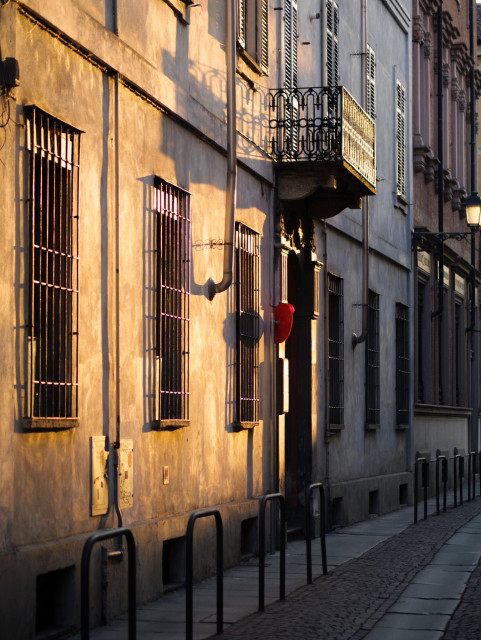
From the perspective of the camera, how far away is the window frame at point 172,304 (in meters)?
12.3

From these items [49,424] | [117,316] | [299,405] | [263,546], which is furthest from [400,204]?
[49,424]

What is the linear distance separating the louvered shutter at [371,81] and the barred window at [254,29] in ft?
19.8

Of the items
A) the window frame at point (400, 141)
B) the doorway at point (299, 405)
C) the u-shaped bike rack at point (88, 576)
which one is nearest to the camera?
the u-shaped bike rack at point (88, 576)

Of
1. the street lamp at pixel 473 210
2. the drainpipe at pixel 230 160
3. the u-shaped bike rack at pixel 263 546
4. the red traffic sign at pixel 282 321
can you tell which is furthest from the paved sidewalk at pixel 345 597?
the street lamp at pixel 473 210

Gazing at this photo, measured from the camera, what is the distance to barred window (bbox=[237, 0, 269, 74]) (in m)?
15.5

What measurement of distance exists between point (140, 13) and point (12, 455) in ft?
15.2

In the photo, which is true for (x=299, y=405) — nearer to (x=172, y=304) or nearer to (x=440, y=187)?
(x=172, y=304)

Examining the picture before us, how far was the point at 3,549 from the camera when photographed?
8859mm

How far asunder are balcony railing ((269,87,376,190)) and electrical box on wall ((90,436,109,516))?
268 inches

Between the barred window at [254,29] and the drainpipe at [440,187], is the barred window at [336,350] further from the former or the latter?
the drainpipe at [440,187]

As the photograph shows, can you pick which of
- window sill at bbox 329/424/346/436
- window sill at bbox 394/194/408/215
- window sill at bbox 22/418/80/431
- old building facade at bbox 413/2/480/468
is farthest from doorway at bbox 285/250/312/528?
window sill at bbox 22/418/80/431

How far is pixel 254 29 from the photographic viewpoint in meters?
16.0

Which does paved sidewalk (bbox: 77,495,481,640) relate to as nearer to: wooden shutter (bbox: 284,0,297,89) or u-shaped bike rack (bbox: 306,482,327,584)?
u-shaped bike rack (bbox: 306,482,327,584)

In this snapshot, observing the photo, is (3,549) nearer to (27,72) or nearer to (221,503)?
(27,72)
